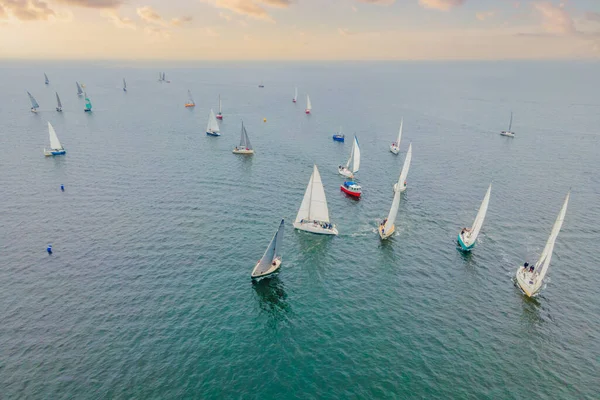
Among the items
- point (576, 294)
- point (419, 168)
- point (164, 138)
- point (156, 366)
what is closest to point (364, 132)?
point (419, 168)

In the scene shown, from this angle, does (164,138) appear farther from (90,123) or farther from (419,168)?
(419,168)

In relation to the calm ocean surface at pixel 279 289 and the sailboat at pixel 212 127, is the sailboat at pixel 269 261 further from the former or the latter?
the sailboat at pixel 212 127

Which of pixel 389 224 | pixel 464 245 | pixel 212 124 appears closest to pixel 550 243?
pixel 464 245

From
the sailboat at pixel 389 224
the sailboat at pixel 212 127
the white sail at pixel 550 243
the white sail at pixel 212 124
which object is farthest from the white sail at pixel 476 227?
the sailboat at pixel 212 127

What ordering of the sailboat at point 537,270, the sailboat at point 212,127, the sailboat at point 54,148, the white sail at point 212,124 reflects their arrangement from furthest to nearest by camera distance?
the sailboat at point 212,127, the white sail at point 212,124, the sailboat at point 54,148, the sailboat at point 537,270

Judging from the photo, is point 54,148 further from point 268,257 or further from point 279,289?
point 279,289

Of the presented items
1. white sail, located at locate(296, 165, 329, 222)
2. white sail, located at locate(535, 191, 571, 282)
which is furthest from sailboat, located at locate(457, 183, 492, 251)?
white sail, located at locate(296, 165, 329, 222)

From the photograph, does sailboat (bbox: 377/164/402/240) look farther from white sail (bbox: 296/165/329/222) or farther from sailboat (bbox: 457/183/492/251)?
sailboat (bbox: 457/183/492/251)
